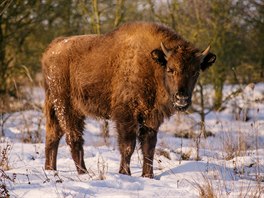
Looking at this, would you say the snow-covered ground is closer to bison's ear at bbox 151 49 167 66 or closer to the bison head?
the bison head

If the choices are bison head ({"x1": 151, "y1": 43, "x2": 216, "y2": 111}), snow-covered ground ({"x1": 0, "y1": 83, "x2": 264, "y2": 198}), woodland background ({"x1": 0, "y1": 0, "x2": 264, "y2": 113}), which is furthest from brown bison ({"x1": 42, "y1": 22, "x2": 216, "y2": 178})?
woodland background ({"x1": 0, "y1": 0, "x2": 264, "y2": 113})

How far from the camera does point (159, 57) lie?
7059 millimetres

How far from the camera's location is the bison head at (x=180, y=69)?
6.73m

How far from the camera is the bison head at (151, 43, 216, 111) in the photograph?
22.1 feet

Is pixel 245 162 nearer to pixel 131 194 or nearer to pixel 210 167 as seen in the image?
pixel 210 167

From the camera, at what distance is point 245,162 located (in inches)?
308

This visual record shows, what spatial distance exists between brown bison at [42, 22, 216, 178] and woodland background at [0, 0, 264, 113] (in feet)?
13.2

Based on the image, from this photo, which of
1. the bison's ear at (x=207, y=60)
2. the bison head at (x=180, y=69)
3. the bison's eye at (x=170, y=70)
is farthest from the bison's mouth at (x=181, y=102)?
the bison's ear at (x=207, y=60)

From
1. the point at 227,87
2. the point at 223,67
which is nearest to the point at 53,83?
the point at 223,67

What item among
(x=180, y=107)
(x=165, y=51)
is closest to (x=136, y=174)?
(x=180, y=107)

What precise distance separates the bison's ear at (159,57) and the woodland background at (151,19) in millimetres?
5364

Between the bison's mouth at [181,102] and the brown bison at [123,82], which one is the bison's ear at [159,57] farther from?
the bison's mouth at [181,102]

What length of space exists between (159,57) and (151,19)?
338 inches

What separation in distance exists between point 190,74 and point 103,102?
4.91 feet
